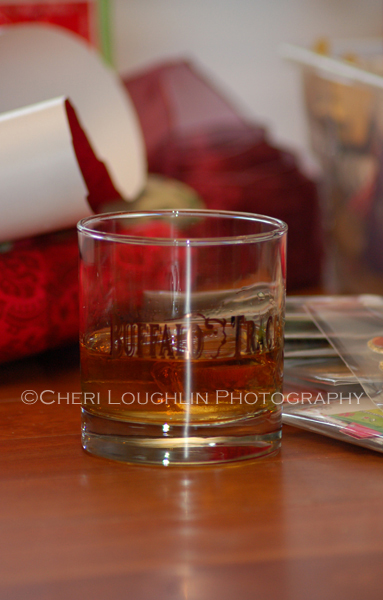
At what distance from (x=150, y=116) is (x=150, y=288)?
74 centimetres

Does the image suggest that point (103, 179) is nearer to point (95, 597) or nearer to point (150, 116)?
point (95, 597)

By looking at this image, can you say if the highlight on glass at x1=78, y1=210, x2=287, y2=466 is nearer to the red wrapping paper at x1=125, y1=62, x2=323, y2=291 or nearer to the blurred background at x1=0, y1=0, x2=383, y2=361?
the blurred background at x1=0, y1=0, x2=383, y2=361

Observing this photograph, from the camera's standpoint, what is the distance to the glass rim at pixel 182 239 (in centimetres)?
24

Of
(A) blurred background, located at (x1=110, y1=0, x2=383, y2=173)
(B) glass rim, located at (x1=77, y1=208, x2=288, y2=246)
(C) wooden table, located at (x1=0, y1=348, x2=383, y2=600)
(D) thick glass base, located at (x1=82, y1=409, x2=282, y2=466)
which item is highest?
(A) blurred background, located at (x1=110, y1=0, x2=383, y2=173)

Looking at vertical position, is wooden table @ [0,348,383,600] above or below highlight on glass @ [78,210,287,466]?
below

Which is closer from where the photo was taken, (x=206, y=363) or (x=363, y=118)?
(x=206, y=363)

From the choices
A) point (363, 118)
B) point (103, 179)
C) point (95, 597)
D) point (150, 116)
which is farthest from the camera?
point (150, 116)

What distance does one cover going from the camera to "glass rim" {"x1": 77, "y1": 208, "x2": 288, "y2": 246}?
0.24 metres

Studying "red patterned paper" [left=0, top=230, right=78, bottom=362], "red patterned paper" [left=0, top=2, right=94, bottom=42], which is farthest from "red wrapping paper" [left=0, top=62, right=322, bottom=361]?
"red patterned paper" [left=0, top=2, right=94, bottom=42]

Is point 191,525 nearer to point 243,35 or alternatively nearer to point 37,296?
point 37,296

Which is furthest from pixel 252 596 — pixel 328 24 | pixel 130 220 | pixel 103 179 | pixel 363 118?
pixel 328 24

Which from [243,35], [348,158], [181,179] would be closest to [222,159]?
[181,179]

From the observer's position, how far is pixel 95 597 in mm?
179

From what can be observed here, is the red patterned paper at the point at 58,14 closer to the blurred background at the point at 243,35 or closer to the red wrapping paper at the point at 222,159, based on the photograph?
the blurred background at the point at 243,35
